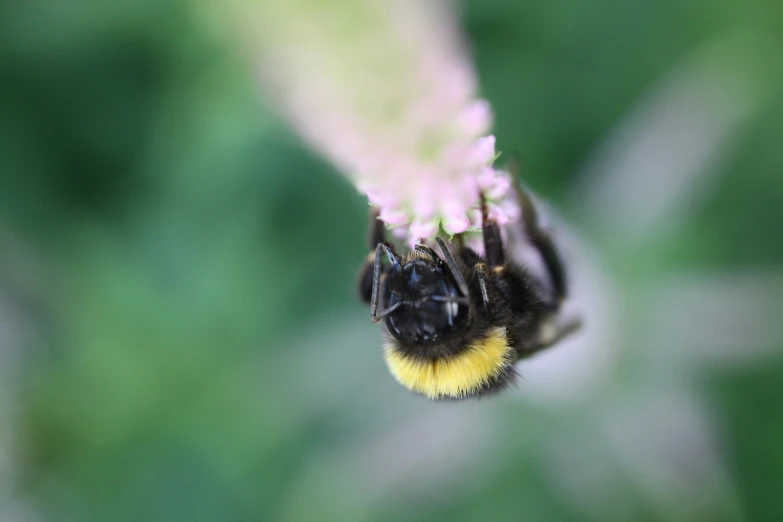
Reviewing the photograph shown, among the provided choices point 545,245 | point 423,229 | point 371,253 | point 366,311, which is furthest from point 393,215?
point 366,311

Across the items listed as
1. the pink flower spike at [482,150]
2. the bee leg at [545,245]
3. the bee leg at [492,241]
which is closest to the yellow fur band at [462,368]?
the bee leg at [492,241]

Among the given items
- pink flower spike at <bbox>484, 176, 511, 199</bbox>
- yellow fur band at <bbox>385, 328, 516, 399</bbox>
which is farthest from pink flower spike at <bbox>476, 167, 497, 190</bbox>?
yellow fur band at <bbox>385, 328, 516, 399</bbox>

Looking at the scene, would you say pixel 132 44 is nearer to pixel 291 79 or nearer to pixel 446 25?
pixel 291 79

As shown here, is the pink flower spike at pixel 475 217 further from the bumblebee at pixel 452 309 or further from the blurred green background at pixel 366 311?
the blurred green background at pixel 366 311

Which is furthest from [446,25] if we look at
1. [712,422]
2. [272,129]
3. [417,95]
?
[712,422]

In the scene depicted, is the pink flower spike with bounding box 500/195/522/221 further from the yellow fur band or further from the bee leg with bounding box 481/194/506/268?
the yellow fur band

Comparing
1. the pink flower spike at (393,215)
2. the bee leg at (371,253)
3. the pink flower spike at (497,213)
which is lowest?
the pink flower spike at (497,213)

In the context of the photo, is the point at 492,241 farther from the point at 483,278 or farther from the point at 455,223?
the point at 455,223
